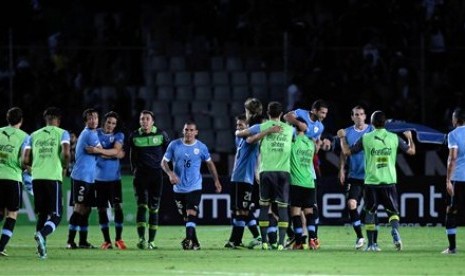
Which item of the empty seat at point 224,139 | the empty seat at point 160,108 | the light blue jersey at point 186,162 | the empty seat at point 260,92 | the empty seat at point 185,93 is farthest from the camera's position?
the empty seat at point 185,93

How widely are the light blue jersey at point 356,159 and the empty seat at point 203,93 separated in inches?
427

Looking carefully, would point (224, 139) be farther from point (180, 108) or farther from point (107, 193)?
point (107, 193)

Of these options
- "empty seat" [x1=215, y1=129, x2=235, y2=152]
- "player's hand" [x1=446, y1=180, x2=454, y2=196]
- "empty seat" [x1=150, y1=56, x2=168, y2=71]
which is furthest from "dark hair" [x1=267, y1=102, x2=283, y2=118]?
"empty seat" [x1=150, y1=56, x2=168, y2=71]

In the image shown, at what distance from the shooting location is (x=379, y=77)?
1227 inches

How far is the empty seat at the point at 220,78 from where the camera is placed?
32188 millimetres

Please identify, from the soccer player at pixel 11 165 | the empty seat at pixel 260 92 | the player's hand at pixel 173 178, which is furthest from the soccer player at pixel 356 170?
the empty seat at pixel 260 92

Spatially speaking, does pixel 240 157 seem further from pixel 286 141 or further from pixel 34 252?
pixel 34 252

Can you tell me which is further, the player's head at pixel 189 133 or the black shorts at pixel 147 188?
the black shorts at pixel 147 188

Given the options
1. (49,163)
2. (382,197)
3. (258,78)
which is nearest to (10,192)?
(49,163)

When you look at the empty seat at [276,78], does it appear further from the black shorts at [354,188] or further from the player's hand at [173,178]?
the player's hand at [173,178]

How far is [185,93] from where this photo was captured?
106 feet

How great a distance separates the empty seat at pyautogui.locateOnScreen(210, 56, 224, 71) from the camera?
106 ft

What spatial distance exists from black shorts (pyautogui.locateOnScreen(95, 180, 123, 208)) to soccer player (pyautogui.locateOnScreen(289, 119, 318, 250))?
2994mm

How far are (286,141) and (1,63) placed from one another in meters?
12.2
